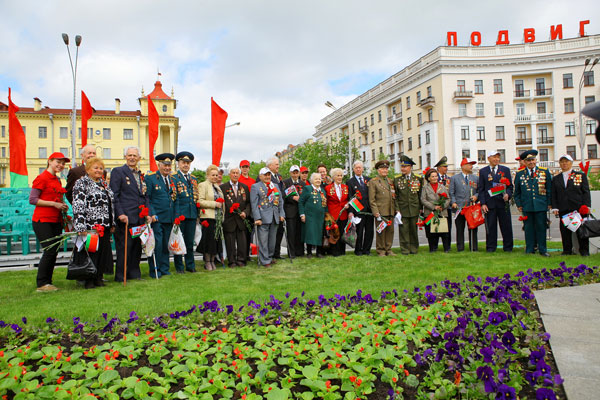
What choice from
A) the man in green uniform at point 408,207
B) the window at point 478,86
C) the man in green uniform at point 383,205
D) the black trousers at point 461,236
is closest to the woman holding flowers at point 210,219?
the man in green uniform at point 383,205

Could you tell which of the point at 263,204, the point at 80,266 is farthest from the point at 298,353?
the point at 263,204

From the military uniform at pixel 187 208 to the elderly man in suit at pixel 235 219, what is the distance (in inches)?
28.4

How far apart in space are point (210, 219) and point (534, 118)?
2088 inches

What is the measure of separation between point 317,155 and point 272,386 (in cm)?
4846

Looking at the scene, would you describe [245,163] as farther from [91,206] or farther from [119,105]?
[119,105]

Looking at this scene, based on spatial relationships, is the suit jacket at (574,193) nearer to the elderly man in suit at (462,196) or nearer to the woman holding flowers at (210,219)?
the elderly man in suit at (462,196)

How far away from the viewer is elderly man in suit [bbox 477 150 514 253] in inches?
374

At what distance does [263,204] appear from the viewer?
8.84 m

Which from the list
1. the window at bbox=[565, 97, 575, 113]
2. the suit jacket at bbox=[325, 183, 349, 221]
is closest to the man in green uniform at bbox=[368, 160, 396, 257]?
the suit jacket at bbox=[325, 183, 349, 221]

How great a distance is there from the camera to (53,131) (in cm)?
6344

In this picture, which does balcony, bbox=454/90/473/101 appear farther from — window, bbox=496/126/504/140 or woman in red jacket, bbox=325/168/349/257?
woman in red jacket, bbox=325/168/349/257

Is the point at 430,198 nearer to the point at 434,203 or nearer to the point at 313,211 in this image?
the point at 434,203

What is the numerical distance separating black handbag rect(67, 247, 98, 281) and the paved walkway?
5.65 meters

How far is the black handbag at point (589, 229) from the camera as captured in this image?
7.86m
